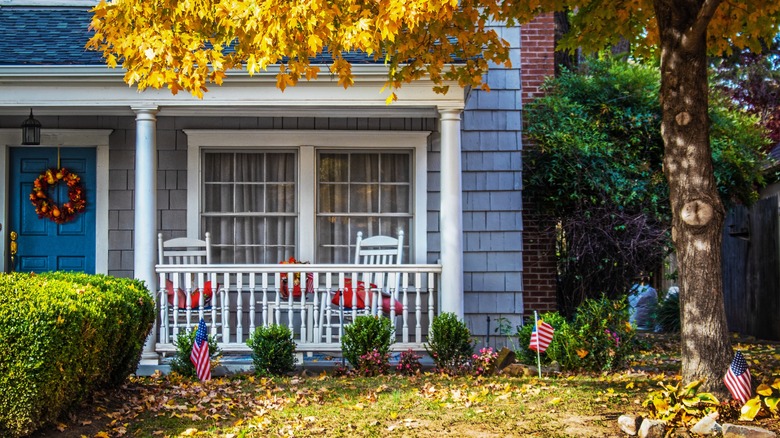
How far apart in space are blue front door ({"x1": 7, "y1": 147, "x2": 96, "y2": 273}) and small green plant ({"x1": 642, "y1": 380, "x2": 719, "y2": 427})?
7.09 meters

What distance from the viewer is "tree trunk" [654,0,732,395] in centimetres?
584

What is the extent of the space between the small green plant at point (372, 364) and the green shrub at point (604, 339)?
6.28 feet

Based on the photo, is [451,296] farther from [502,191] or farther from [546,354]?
[502,191]

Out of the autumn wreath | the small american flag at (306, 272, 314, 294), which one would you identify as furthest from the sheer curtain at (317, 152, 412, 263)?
the autumn wreath

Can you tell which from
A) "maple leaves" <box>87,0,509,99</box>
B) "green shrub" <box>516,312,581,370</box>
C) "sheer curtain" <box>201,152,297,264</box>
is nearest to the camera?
"maple leaves" <box>87,0,509,99</box>

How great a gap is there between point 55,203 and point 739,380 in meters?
7.83

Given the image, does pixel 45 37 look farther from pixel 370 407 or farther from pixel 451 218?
pixel 370 407

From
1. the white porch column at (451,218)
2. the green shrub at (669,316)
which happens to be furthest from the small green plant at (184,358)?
the green shrub at (669,316)

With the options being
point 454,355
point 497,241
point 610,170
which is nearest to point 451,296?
point 454,355

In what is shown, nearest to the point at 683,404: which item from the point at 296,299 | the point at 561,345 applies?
the point at 561,345

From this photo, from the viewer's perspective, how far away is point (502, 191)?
1038cm

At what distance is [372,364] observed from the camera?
333 inches

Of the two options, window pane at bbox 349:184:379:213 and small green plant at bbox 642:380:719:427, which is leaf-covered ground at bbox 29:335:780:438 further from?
window pane at bbox 349:184:379:213

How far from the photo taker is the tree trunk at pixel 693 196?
5844 mm
